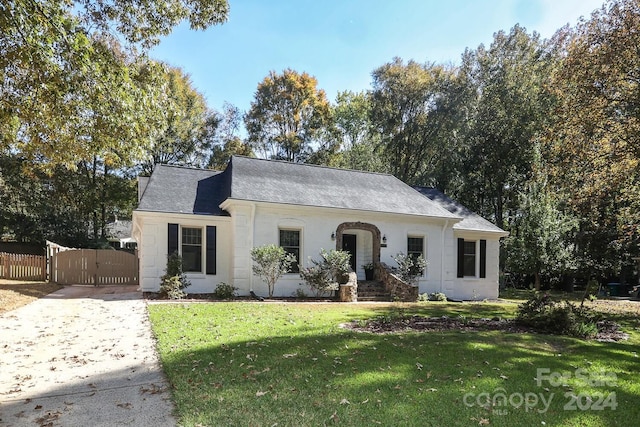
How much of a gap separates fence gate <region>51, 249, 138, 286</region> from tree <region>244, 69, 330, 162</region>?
1795 cm

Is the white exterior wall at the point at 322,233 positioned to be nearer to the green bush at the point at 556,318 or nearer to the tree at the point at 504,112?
the green bush at the point at 556,318

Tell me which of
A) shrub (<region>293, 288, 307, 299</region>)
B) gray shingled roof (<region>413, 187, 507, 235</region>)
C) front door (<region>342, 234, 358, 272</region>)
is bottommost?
shrub (<region>293, 288, 307, 299</region>)

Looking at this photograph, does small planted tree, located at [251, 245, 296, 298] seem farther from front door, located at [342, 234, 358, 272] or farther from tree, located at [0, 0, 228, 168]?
tree, located at [0, 0, 228, 168]

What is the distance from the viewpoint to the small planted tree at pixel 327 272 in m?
14.1

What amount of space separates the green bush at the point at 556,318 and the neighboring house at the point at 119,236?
32.2m

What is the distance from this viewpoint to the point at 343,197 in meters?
16.5

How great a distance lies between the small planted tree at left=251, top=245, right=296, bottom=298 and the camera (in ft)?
44.1

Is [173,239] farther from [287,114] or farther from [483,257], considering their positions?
[287,114]

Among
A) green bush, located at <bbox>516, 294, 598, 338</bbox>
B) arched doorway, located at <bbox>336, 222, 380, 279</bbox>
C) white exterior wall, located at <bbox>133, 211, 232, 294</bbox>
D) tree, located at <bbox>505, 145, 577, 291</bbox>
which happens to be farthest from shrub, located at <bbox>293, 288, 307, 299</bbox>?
tree, located at <bbox>505, 145, 577, 291</bbox>

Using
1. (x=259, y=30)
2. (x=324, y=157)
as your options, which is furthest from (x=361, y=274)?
(x=324, y=157)

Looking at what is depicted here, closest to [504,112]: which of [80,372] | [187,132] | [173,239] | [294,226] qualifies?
[294,226]

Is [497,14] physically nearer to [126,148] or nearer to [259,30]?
[259,30]

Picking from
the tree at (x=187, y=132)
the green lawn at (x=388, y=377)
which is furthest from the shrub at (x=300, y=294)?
the tree at (x=187, y=132)

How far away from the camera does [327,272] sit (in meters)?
14.2
